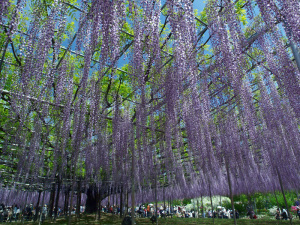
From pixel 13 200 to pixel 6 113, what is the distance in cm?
2251

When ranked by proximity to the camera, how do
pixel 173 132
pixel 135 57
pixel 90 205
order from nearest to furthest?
pixel 135 57, pixel 173 132, pixel 90 205

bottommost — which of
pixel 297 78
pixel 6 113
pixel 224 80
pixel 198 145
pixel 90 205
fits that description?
pixel 90 205

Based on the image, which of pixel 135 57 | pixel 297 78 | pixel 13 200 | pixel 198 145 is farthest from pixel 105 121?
pixel 13 200

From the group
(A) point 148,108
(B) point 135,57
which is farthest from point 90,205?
(B) point 135,57

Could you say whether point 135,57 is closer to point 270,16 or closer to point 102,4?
point 102,4

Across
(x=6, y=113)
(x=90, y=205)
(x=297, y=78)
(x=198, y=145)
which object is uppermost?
(x=6, y=113)

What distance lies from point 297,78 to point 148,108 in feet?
16.3

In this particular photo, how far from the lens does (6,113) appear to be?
9.90 m

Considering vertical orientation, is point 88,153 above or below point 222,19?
below

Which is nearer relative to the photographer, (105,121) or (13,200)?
(105,121)

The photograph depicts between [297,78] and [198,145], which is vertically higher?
[297,78]

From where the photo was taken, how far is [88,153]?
32.7ft

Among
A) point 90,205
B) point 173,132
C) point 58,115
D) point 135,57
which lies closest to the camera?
point 135,57

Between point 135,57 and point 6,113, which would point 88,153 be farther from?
point 135,57
